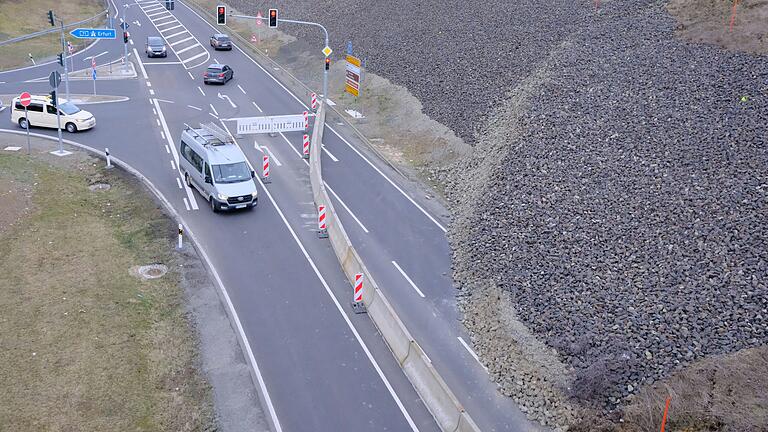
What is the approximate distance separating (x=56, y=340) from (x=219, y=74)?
100 feet

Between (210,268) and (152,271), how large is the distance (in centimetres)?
190

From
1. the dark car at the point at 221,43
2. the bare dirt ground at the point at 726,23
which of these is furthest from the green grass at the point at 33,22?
the bare dirt ground at the point at 726,23

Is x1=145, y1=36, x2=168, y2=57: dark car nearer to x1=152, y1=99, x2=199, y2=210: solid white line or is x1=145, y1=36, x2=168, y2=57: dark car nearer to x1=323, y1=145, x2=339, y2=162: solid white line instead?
x1=152, y1=99, x2=199, y2=210: solid white line

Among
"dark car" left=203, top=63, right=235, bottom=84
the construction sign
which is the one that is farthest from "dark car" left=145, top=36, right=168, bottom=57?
the construction sign

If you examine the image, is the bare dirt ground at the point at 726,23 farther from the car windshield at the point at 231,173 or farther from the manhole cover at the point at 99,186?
the manhole cover at the point at 99,186

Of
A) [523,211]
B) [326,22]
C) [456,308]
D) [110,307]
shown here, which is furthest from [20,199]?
[326,22]

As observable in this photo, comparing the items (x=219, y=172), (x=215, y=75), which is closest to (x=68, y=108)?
(x=215, y=75)

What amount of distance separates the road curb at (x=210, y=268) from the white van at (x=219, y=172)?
1540 mm

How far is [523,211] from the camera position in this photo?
24.3 meters

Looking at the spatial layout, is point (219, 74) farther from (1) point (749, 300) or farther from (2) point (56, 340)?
(1) point (749, 300)

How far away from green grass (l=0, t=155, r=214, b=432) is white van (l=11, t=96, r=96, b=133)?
26.9ft

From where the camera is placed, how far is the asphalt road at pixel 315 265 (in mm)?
17031

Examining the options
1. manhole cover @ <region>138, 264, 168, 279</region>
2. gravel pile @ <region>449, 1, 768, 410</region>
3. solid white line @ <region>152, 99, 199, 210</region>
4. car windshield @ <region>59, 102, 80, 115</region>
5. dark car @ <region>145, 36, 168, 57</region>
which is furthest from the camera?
dark car @ <region>145, 36, 168, 57</region>

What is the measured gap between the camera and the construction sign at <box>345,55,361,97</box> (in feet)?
132
